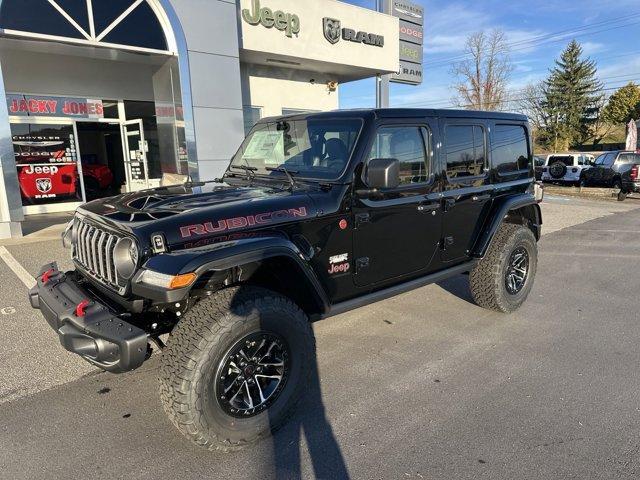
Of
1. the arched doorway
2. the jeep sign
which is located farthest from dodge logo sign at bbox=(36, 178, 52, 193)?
the jeep sign

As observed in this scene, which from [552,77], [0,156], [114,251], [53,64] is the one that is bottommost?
[114,251]

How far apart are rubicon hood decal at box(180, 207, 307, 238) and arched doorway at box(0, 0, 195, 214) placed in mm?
7240

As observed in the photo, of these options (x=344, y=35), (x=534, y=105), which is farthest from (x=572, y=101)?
(x=344, y=35)

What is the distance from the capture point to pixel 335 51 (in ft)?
40.9

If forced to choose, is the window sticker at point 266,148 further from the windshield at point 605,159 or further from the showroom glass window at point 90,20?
the windshield at point 605,159

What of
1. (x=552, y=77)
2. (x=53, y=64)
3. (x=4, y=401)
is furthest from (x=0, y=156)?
(x=552, y=77)

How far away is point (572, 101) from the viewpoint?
51.6 metres

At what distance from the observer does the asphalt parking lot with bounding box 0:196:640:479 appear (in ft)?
8.27

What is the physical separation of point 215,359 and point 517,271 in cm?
353

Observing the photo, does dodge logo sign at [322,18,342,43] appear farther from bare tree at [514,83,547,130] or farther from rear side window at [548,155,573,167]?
bare tree at [514,83,547,130]

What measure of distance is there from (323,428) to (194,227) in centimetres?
145

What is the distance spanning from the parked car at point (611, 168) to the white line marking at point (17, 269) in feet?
60.3

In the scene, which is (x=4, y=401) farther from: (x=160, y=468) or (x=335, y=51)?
(x=335, y=51)

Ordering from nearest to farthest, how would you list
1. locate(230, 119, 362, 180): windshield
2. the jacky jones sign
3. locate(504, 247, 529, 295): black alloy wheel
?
locate(230, 119, 362, 180): windshield < locate(504, 247, 529, 295): black alloy wheel < the jacky jones sign
